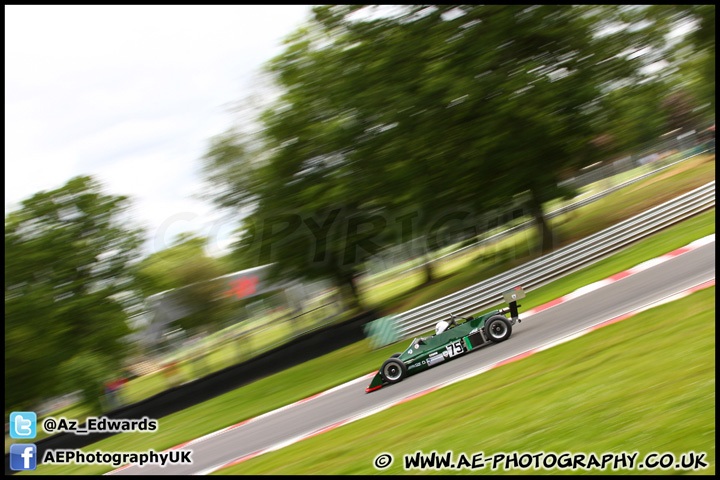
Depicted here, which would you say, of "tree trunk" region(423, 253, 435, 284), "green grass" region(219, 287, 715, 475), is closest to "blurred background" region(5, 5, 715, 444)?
"tree trunk" region(423, 253, 435, 284)

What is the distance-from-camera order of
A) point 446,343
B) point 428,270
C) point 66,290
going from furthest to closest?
point 66,290 < point 428,270 < point 446,343

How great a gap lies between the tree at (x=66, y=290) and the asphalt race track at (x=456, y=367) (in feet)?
6.06

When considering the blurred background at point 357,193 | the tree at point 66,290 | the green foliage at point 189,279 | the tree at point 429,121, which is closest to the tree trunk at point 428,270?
the blurred background at point 357,193

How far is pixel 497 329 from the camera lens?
248 inches

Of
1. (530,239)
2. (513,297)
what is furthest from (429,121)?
(513,297)

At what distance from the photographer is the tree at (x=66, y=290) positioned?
7.08 m

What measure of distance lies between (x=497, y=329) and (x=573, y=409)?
2195 mm

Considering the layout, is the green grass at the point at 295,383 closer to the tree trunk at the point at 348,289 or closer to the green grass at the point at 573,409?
the tree trunk at the point at 348,289

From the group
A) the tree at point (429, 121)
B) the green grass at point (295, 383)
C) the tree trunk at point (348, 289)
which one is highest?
the tree at point (429, 121)

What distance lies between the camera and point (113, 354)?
7.47 m

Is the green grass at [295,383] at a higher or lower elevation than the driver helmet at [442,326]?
lower

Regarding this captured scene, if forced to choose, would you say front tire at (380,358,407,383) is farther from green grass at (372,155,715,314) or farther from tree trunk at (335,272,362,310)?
tree trunk at (335,272,362,310)

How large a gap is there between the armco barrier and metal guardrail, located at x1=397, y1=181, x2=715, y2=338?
2.18 ft

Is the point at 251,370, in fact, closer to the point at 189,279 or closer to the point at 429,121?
the point at 189,279
